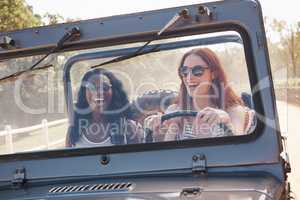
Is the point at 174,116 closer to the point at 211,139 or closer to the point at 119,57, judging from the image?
the point at 211,139

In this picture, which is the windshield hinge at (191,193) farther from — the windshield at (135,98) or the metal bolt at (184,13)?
the metal bolt at (184,13)

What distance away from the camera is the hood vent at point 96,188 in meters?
2.32

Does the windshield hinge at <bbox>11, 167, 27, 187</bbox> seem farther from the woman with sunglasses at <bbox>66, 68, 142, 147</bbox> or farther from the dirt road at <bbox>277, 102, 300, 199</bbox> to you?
the dirt road at <bbox>277, 102, 300, 199</bbox>

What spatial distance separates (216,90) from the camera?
2574 millimetres

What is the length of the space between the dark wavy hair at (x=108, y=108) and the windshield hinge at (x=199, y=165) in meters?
0.41

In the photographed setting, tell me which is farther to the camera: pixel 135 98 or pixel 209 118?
pixel 135 98

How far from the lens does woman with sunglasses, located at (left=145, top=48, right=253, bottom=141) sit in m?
2.51

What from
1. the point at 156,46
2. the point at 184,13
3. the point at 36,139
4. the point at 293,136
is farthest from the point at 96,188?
the point at 293,136

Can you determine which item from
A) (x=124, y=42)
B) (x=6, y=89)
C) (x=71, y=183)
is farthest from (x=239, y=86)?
(x=6, y=89)

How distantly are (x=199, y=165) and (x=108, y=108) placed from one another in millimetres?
518

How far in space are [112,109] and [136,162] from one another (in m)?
0.31

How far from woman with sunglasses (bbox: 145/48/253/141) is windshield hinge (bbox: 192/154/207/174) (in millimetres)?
106

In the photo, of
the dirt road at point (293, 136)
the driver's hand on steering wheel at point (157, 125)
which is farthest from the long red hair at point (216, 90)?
the dirt road at point (293, 136)

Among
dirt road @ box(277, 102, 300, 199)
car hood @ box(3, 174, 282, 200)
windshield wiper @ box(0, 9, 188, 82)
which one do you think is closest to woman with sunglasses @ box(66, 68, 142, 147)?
windshield wiper @ box(0, 9, 188, 82)
